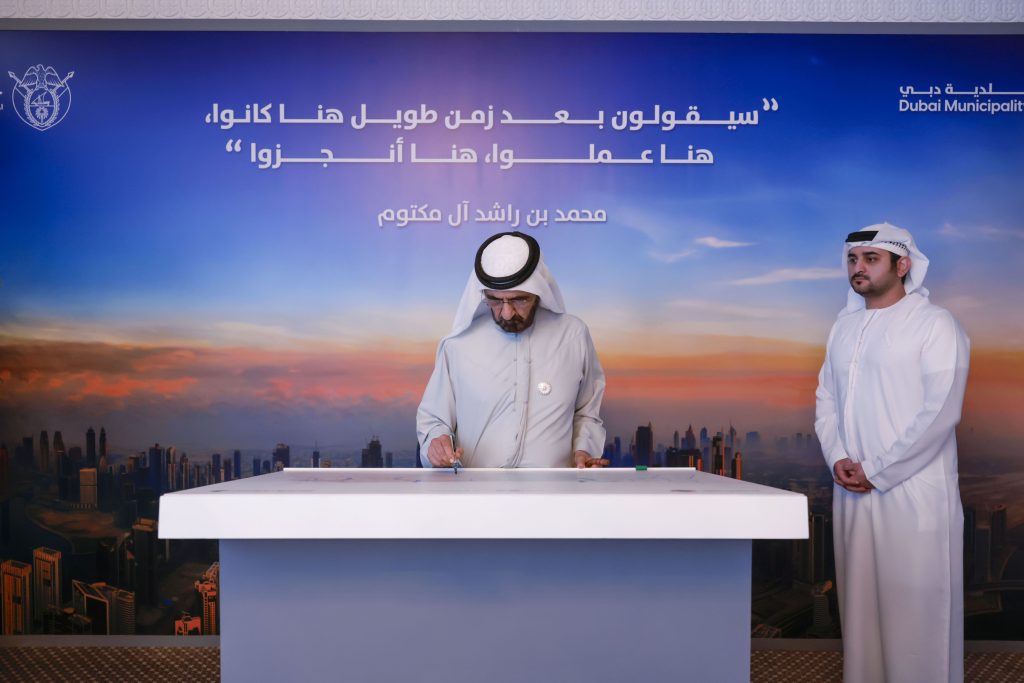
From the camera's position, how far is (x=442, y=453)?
2.70m

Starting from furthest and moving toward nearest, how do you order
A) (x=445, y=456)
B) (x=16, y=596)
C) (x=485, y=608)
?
(x=16, y=596)
(x=445, y=456)
(x=485, y=608)

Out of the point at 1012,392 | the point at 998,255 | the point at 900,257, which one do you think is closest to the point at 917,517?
the point at 900,257

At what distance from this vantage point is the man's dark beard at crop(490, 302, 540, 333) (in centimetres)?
303

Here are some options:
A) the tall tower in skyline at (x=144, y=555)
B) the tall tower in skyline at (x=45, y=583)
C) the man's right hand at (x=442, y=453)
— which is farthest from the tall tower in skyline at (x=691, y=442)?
the tall tower in skyline at (x=45, y=583)

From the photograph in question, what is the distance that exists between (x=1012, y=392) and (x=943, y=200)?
100 cm

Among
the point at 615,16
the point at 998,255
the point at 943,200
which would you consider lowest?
the point at 998,255

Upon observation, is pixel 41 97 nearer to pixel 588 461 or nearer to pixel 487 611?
pixel 588 461

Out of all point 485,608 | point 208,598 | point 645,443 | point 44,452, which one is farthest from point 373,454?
point 485,608

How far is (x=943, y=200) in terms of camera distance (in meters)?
4.18

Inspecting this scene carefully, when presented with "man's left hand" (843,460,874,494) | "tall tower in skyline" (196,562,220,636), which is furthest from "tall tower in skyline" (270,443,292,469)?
"man's left hand" (843,460,874,494)

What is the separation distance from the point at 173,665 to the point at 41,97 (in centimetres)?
281

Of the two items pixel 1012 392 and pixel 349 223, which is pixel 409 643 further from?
pixel 1012 392

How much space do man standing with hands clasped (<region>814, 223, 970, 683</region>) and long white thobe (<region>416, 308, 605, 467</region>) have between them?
40.1 inches

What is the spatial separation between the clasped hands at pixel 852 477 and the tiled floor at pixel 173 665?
101 centimetres
